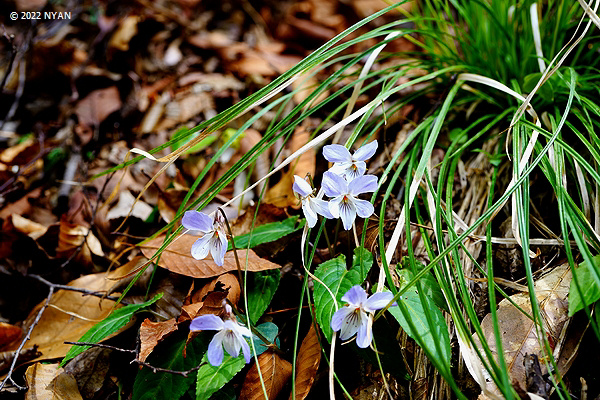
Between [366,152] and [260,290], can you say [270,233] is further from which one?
[366,152]

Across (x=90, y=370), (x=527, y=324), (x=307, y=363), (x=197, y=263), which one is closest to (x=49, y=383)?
(x=90, y=370)

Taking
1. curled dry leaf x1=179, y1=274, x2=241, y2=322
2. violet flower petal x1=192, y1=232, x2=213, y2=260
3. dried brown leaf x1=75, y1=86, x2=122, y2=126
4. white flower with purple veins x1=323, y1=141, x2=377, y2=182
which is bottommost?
curled dry leaf x1=179, y1=274, x2=241, y2=322

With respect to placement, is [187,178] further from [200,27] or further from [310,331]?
[200,27]

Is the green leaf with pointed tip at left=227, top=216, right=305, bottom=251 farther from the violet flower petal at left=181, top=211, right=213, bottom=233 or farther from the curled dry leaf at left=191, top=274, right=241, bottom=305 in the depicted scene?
the violet flower petal at left=181, top=211, right=213, bottom=233

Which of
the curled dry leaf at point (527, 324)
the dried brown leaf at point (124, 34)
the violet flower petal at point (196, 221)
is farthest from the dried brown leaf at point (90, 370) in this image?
the dried brown leaf at point (124, 34)

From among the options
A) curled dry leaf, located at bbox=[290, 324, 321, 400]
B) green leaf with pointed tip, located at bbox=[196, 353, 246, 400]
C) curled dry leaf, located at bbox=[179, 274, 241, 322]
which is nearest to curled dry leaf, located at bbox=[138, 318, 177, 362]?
curled dry leaf, located at bbox=[179, 274, 241, 322]

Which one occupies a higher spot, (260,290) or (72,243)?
(260,290)
